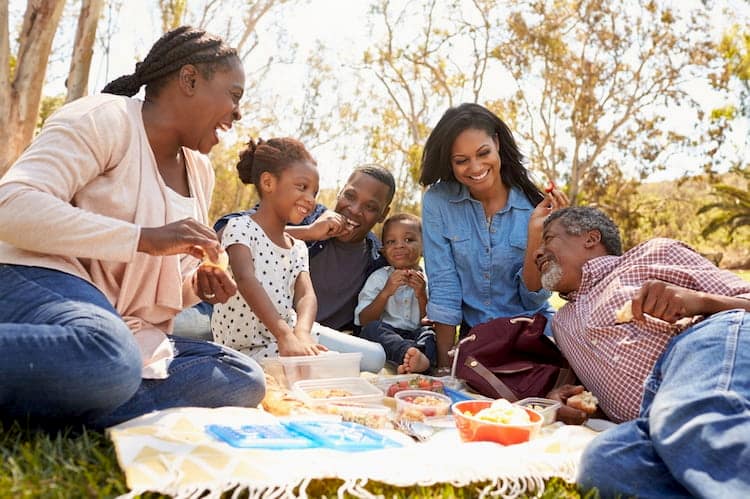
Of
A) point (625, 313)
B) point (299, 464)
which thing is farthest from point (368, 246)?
point (299, 464)

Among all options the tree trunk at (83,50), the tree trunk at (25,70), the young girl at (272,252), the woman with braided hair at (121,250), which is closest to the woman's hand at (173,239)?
the woman with braided hair at (121,250)

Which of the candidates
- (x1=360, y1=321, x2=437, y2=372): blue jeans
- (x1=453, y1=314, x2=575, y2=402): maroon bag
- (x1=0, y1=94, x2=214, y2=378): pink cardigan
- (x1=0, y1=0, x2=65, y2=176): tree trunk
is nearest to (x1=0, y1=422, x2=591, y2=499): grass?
(x1=0, y1=94, x2=214, y2=378): pink cardigan

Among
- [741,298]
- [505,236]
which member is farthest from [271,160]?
[741,298]

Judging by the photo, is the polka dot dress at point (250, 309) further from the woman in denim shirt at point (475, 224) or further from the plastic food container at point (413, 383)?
the woman in denim shirt at point (475, 224)

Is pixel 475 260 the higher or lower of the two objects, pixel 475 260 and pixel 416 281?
the higher

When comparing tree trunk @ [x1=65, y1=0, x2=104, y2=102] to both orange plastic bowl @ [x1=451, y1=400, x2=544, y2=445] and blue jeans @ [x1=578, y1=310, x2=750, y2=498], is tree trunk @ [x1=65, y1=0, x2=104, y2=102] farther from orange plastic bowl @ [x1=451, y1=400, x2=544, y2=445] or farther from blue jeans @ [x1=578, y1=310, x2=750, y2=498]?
blue jeans @ [x1=578, y1=310, x2=750, y2=498]

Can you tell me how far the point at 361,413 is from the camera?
2.91m

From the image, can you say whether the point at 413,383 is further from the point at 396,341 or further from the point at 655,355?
the point at 655,355

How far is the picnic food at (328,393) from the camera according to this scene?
10.5 ft

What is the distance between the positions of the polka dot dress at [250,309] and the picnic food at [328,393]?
74 cm

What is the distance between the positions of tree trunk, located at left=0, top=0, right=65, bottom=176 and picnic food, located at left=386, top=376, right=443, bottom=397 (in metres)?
7.25

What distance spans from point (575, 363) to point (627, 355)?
0.41 m

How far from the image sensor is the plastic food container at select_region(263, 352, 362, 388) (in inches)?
134

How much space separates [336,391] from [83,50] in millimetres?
8267
